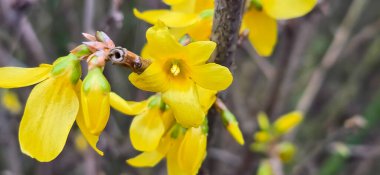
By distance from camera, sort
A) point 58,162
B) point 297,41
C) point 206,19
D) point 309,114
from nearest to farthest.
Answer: point 206,19 < point 297,41 < point 58,162 < point 309,114

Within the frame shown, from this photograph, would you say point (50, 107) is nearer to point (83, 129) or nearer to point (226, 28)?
point (83, 129)

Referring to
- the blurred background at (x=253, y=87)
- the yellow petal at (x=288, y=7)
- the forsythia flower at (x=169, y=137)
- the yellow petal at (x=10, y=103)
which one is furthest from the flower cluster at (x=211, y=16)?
the yellow petal at (x=10, y=103)

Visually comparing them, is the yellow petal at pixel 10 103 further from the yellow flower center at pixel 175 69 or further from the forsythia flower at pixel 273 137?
the yellow flower center at pixel 175 69

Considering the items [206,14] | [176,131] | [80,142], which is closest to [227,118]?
[176,131]

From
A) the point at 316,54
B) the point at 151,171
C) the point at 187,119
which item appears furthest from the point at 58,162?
the point at 187,119

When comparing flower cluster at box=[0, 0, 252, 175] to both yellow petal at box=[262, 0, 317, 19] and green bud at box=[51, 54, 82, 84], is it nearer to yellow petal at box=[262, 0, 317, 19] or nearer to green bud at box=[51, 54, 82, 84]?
green bud at box=[51, 54, 82, 84]

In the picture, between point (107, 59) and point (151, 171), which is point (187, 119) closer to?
point (107, 59)
